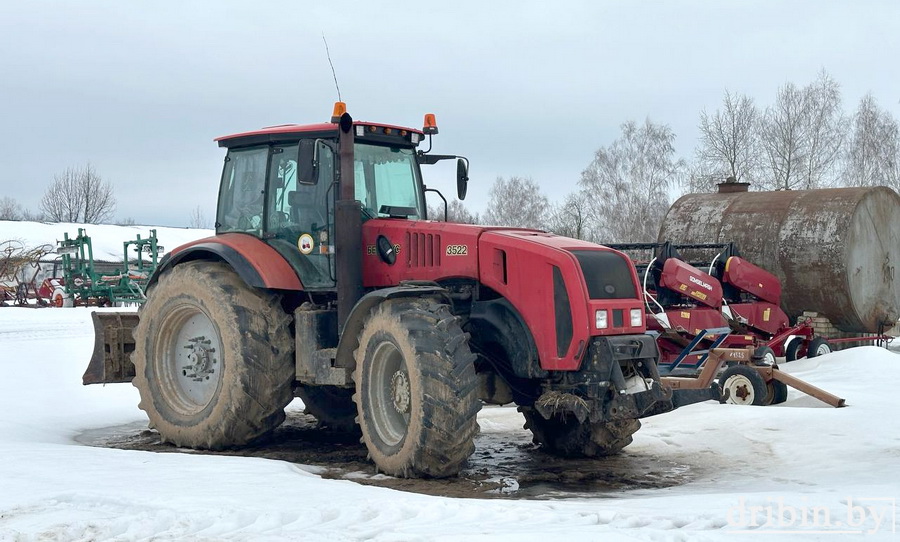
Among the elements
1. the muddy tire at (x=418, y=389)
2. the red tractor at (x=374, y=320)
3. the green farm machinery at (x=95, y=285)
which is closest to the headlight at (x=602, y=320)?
the red tractor at (x=374, y=320)

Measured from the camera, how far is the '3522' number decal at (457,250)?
24.1 feet

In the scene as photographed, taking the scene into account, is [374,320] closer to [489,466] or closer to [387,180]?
[489,466]

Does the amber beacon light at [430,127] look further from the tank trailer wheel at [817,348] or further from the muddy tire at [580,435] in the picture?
the tank trailer wheel at [817,348]

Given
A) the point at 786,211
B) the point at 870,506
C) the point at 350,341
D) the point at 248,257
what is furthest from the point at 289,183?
the point at 786,211

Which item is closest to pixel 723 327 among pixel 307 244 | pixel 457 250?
pixel 457 250

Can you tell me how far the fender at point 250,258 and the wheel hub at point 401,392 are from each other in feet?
4.77

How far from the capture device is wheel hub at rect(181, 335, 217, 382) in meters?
8.46

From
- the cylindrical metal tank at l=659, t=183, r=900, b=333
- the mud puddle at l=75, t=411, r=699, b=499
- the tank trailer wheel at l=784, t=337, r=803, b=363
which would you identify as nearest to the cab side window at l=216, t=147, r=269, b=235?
the mud puddle at l=75, t=411, r=699, b=499

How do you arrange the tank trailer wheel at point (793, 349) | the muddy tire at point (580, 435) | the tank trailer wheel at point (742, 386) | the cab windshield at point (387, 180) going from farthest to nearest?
1. the tank trailer wheel at point (793, 349)
2. the tank trailer wheel at point (742, 386)
3. the cab windshield at point (387, 180)
4. the muddy tire at point (580, 435)

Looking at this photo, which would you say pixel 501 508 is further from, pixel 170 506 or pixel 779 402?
pixel 779 402

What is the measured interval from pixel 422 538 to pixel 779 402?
245 inches

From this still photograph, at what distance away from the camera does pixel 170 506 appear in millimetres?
5289

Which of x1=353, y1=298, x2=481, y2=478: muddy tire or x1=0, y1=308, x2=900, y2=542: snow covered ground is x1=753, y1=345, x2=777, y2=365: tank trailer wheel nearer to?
x1=0, y1=308, x2=900, y2=542: snow covered ground

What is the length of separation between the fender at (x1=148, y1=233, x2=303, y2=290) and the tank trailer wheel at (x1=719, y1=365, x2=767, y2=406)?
444cm
